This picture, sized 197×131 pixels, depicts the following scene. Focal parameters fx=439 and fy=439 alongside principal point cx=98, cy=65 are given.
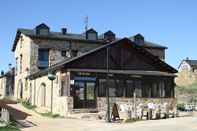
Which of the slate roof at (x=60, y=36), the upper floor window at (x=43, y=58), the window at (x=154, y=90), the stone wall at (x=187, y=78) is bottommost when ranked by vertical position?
the window at (x=154, y=90)

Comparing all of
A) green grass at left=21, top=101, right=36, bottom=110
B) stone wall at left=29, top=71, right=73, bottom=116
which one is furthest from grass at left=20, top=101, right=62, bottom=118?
stone wall at left=29, top=71, right=73, bottom=116

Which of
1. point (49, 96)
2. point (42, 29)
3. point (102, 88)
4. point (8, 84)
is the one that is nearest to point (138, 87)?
point (102, 88)

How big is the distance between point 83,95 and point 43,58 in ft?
54.9

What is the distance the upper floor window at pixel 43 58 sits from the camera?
49.9m

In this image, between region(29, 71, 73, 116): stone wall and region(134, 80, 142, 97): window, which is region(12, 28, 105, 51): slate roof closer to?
region(29, 71, 73, 116): stone wall

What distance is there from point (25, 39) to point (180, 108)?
1980cm

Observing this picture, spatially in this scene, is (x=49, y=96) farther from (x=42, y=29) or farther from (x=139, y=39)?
(x=139, y=39)

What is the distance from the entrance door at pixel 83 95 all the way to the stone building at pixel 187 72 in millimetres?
65827

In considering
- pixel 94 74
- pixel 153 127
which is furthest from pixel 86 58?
pixel 153 127

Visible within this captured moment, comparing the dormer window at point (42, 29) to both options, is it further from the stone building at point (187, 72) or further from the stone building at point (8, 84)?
the stone building at point (187, 72)

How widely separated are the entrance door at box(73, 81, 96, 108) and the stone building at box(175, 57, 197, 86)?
65827 mm

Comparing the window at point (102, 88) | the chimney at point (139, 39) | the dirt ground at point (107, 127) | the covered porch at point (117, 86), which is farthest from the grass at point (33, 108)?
the chimney at point (139, 39)

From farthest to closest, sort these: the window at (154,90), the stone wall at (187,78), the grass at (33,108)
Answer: the stone wall at (187,78), the window at (154,90), the grass at (33,108)

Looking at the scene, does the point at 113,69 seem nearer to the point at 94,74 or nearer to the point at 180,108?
the point at 94,74
